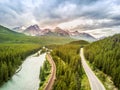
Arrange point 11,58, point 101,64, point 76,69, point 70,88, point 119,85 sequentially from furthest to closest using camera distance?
point 11,58 → point 101,64 → point 76,69 → point 119,85 → point 70,88

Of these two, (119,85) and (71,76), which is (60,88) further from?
(119,85)

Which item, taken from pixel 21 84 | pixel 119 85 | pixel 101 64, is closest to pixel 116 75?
pixel 119 85

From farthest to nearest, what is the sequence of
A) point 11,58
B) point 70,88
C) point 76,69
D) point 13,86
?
point 11,58 → point 76,69 → point 13,86 → point 70,88

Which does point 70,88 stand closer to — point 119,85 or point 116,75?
point 119,85

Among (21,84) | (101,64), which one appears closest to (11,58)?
(21,84)

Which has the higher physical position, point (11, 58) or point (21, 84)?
point (11, 58)

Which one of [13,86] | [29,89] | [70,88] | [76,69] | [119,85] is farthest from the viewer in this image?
[76,69]

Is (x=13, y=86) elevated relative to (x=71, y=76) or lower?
lower

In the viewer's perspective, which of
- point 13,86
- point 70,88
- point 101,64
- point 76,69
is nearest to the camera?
point 70,88

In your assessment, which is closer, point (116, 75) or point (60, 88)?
point (60, 88)
